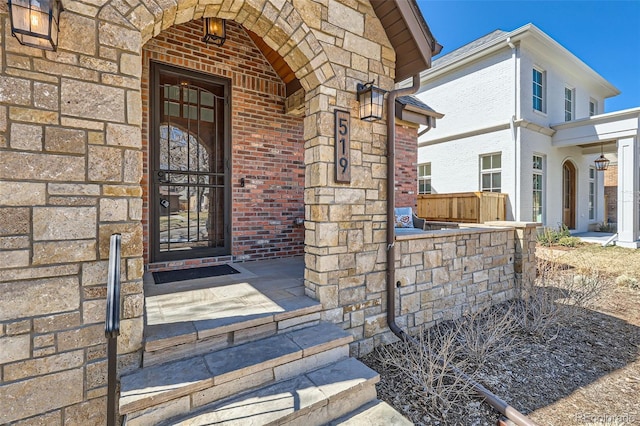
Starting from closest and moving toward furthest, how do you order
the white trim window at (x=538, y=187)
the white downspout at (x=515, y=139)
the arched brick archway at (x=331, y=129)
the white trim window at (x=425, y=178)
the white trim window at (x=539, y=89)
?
the arched brick archway at (x=331, y=129)
the white downspout at (x=515, y=139)
the white trim window at (x=539, y=89)
the white trim window at (x=538, y=187)
the white trim window at (x=425, y=178)

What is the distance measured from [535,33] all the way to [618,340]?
28.4 feet

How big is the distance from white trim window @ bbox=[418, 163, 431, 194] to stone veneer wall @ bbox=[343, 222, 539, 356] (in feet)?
21.5

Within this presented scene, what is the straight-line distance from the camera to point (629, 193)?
8.98 meters

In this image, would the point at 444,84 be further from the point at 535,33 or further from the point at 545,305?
the point at 545,305

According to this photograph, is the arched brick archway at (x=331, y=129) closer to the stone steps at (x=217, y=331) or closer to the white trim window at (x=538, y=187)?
the stone steps at (x=217, y=331)

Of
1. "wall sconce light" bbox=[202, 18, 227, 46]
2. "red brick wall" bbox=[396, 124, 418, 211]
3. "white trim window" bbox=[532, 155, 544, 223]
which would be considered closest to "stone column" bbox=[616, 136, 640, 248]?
"white trim window" bbox=[532, 155, 544, 223]

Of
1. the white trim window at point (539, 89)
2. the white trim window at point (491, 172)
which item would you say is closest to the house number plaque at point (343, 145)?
the white trim window at point (491, 172)

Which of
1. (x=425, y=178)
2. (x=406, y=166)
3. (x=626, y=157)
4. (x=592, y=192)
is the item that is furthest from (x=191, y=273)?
(x=592, y=192)

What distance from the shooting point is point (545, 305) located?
4.25 meters

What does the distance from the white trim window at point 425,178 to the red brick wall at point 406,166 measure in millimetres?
4908

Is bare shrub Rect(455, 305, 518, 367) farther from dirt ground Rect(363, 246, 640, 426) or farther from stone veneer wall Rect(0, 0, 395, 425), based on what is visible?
stone veneer wall Rect(0, 0, 395, 425)

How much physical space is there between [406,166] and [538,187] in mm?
6014

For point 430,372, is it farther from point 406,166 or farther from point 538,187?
point 538,187

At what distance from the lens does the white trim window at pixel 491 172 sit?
964 cm
